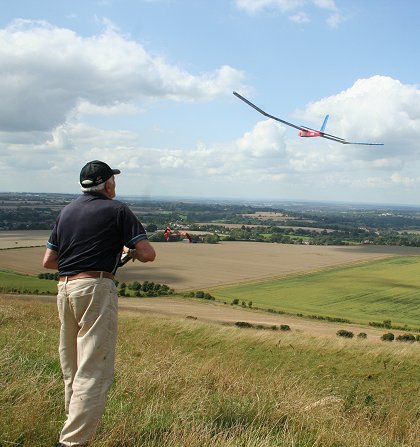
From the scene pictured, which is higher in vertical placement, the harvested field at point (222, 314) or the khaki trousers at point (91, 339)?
the khaki trousers at point (91, 339)

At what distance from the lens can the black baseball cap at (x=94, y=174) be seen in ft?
13.9

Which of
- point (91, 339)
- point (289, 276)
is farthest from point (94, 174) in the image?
point (289, 276)

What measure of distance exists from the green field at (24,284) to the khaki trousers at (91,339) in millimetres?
45765

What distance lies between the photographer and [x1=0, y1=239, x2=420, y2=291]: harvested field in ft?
208

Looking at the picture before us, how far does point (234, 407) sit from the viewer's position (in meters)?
4.97

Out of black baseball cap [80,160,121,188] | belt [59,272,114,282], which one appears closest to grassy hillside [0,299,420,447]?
belt [59,272,114,282]

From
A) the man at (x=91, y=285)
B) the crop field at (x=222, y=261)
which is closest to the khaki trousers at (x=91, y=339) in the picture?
the man at (x=91, y=285)

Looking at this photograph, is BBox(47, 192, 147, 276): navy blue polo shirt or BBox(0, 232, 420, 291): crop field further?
BBox(0, 232, 420, 291): crop field

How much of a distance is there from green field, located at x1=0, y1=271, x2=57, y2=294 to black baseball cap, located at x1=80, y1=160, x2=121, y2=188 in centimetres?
4571

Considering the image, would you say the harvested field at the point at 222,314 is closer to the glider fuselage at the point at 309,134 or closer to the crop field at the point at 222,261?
the crop field at the point at 222,261

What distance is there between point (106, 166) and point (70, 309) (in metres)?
1.31

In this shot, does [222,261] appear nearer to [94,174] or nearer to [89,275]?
[94,174]

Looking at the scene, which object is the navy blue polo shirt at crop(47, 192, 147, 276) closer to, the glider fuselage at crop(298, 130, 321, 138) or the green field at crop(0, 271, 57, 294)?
the glider fuselage at crop(298, 130, 321, 138)

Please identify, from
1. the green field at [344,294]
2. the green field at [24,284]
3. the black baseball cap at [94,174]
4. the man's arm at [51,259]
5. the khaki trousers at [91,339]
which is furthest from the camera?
the green field at [344,294]
